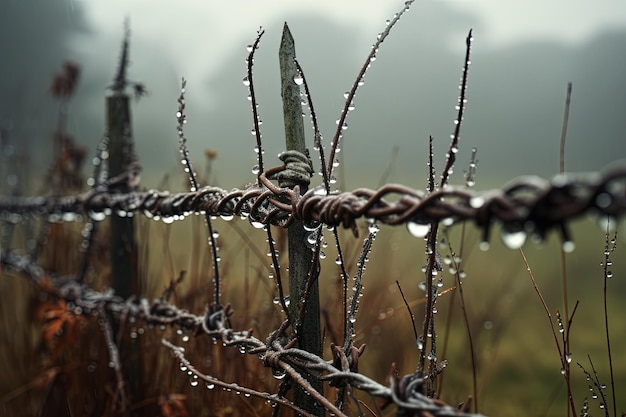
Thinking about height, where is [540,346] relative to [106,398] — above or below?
below

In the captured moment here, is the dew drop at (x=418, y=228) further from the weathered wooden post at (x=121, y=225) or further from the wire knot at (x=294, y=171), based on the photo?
the weathered wooden post at (x=121, y=225)

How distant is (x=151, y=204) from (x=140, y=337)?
0.68 metres

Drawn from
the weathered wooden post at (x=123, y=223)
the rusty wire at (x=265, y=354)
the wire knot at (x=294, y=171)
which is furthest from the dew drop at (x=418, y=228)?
the weathered wooden post at (x=123, y=223)

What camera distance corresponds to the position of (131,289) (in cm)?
170


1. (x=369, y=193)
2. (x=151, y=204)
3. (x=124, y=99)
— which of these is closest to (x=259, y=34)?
(x=369, y=193)

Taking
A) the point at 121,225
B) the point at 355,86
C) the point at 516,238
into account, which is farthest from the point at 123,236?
the point at 516,238

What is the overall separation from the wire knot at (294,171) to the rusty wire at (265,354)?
0.22m

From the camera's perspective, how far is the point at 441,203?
0.47 meters

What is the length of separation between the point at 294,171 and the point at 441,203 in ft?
1.11

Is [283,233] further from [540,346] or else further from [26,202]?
[540,346]

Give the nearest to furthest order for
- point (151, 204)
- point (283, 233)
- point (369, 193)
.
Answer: point (369, 193), point (151, 204), point (283, 233)

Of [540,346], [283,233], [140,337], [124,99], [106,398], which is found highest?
[124,99]

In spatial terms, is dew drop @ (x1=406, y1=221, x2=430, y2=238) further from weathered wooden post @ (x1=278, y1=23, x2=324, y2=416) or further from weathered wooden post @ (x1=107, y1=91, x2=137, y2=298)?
weathered wooden post @ (x1=107, y1=91, x2=137, y2=298)

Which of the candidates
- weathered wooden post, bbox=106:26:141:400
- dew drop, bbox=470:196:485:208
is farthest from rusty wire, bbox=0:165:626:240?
weathered wooden post, bbox=106:26:141:400
